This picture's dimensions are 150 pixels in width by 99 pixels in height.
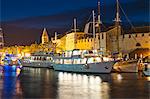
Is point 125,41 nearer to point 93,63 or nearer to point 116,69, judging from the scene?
point 116,69

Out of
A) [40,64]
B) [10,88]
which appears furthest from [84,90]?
[40,64]

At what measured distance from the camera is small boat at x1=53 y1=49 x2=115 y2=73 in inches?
1683

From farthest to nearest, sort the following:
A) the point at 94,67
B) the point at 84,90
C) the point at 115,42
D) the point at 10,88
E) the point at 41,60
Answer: the point at 115,42
the point at 41,60
the point at 94,67
the point at 10,88
the point at 84,90

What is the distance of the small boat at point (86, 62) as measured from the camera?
140ft

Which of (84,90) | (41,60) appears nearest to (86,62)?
(84,90)

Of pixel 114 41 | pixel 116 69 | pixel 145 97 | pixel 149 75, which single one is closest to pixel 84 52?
pixel 116 69

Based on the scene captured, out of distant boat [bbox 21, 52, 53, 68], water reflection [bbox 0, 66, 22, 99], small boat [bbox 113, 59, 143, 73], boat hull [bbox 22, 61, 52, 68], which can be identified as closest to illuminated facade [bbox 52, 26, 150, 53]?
distant boat [bbox 21, 52, 53, 68]

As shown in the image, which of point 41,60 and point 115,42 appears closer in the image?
point 41,60

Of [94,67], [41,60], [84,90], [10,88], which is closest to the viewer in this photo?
[84,90]

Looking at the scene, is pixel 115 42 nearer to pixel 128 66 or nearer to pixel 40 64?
pixel 40 64

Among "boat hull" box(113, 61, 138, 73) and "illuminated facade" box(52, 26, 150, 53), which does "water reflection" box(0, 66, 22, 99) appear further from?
"illuminated facade" box(52, 26, 150, 53)

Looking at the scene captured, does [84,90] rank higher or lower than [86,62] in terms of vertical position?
lower

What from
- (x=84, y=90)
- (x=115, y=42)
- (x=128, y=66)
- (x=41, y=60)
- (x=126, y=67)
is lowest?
(x=84, y=90)

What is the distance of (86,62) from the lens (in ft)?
144
